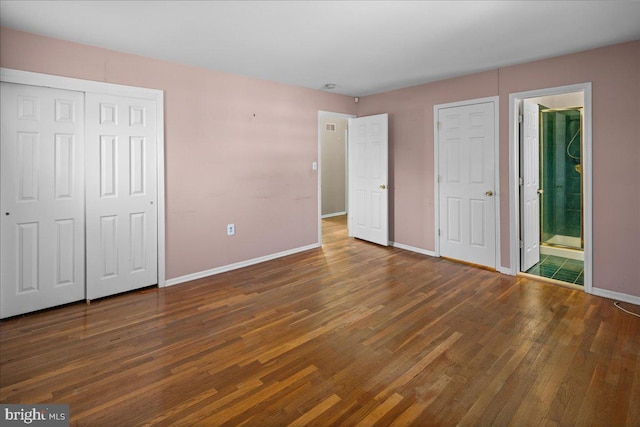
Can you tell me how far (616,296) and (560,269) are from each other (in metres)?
0.99

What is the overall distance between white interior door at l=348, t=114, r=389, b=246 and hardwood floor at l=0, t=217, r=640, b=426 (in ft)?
6.09

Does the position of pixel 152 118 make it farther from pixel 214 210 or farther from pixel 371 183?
pixel 371 183

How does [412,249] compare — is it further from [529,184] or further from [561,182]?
[561,182]

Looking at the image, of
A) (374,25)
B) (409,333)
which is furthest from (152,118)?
(409,333)

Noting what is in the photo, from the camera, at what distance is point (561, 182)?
5133 millimetres

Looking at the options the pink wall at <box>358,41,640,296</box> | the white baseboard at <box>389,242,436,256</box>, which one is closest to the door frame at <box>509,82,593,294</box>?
the pink wall at <box>358,41,640,296</box>

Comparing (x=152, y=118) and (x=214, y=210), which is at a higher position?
(x=152, y=118)

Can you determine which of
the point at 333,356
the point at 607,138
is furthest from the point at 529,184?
the point at 333,356

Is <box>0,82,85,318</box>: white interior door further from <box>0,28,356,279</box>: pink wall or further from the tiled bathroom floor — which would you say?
the tiled bathroom floor

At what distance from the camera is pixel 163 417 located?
180cm

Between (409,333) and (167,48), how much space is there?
338 cm

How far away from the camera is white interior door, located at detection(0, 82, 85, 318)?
290 centimetres

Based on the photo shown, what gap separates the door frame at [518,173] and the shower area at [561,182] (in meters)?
1.25

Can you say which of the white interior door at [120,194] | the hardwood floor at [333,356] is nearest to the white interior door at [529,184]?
the hardwood floor at [333,356]
